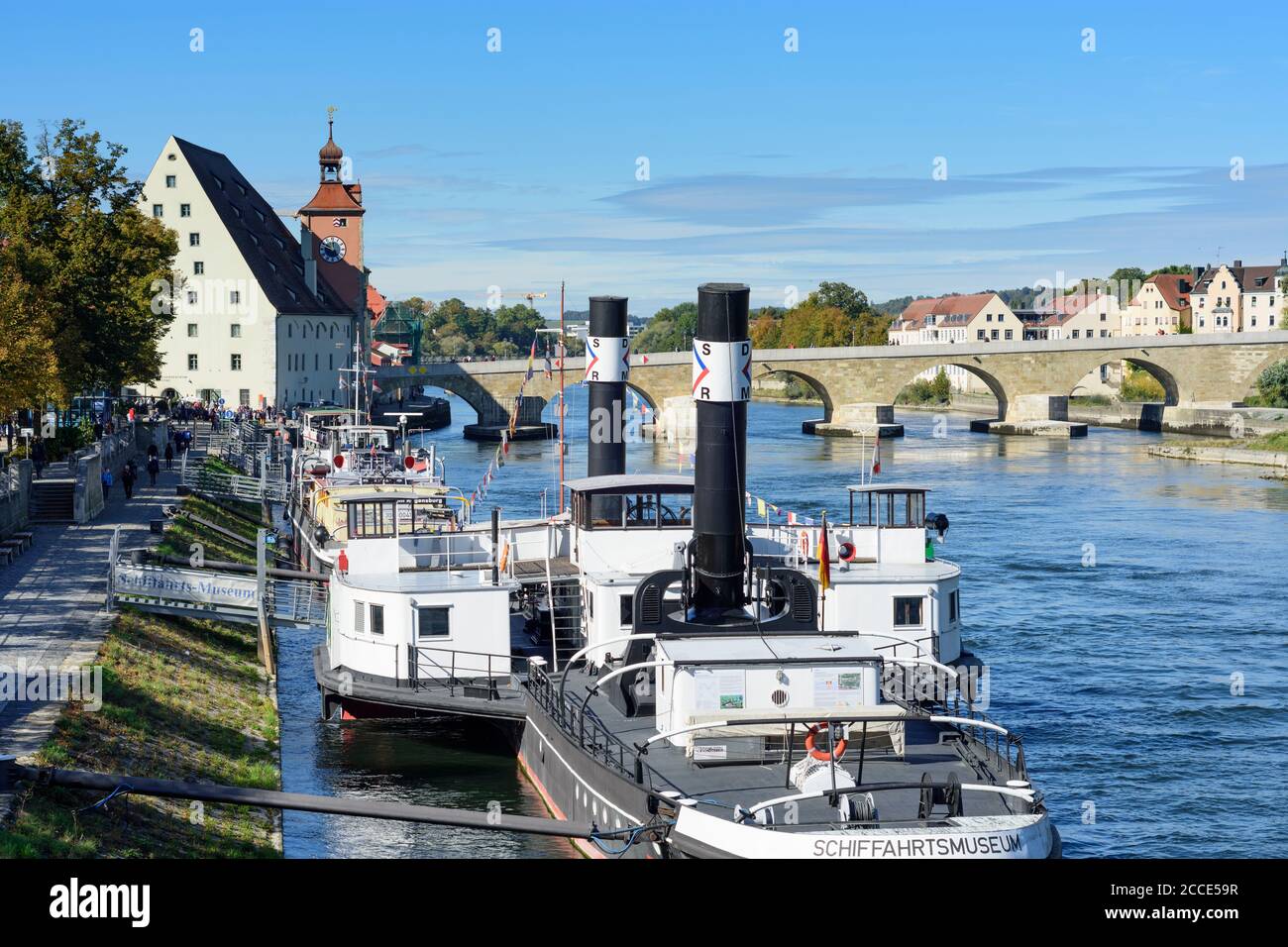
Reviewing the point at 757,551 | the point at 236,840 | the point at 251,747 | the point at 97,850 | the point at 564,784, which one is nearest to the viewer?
the point at 97,850

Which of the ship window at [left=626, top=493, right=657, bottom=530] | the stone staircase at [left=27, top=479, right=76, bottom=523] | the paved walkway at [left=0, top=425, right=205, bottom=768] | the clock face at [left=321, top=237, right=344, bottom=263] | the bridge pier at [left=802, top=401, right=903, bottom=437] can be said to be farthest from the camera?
the clock face at [left=321, top=237, right=344, bottom=263]

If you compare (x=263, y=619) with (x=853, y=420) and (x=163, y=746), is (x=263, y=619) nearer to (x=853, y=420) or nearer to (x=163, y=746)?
(x=163, y=746)

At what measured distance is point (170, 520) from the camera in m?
46.3

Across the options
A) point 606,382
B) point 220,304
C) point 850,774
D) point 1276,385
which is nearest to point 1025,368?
point 1276,385

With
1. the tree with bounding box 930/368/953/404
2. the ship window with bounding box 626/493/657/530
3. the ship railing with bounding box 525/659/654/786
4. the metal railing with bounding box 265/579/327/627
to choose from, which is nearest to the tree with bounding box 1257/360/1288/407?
the tree with bounding box 930/368/953/404

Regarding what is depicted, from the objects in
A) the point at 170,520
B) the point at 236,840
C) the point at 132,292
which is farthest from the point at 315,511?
the point at 236,840

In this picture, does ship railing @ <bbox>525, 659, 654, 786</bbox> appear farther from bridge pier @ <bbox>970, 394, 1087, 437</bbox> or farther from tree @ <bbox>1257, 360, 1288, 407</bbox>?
tree @ <bbox>1257, 360, 1288, 407</bbox>

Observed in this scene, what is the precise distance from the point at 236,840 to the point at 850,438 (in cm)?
9426

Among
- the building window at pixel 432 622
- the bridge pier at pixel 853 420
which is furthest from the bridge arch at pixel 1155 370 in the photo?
the building window at pixel 432 622

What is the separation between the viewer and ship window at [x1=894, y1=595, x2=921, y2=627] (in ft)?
98.7

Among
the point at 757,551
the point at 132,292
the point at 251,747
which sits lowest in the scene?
the point at 251,747

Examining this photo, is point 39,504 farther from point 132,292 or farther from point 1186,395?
point 1186,395

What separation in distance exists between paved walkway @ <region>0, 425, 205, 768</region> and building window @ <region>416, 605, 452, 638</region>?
17.9 ft

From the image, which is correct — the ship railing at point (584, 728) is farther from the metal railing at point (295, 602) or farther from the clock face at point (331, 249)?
the clock face at point (331, 249)
